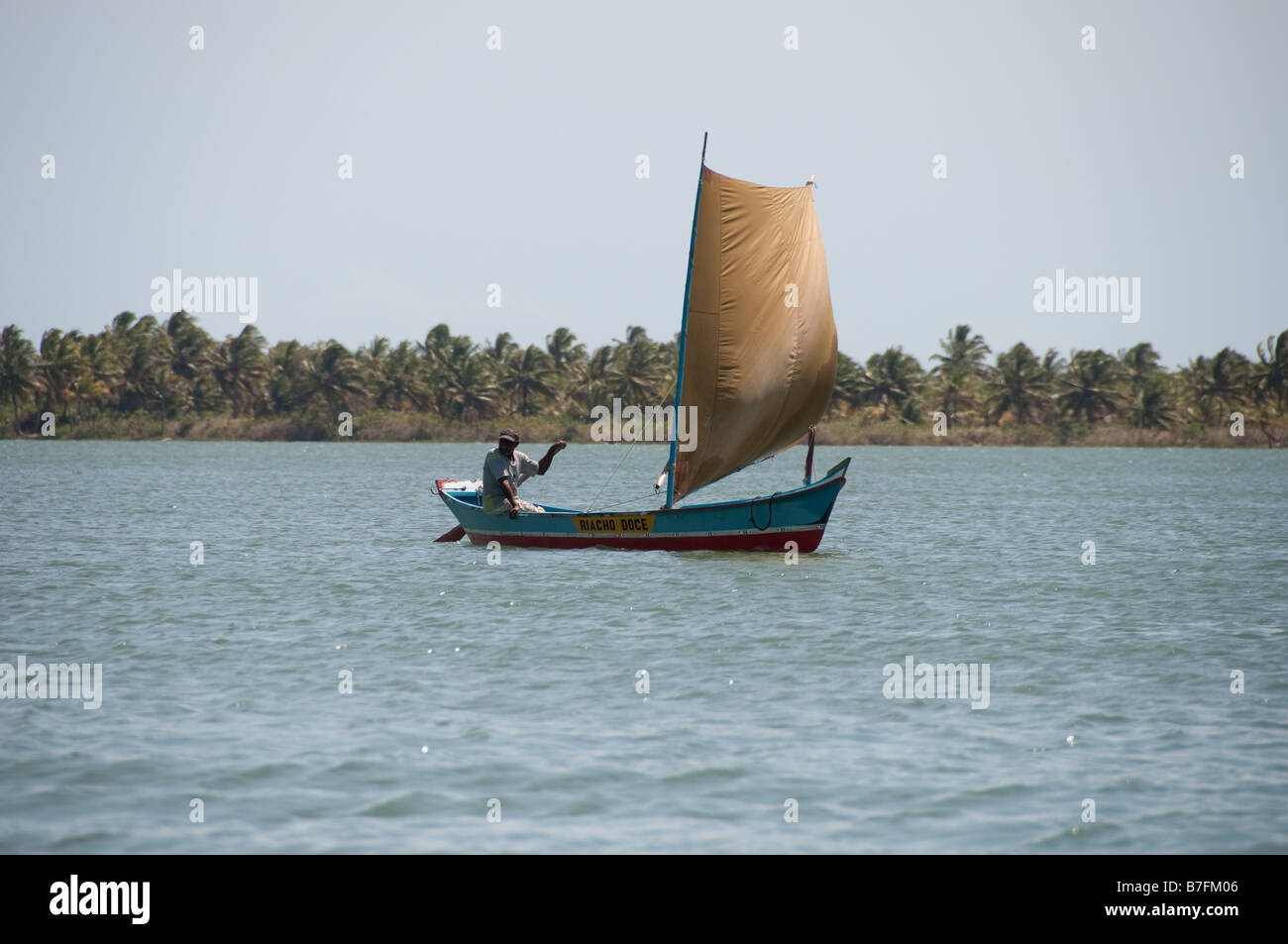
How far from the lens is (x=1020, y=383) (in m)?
138

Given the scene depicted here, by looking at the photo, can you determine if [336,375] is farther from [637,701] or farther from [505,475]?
[637,701]

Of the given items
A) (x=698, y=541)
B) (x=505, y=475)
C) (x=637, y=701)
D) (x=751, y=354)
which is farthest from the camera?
(x=505, y=475)

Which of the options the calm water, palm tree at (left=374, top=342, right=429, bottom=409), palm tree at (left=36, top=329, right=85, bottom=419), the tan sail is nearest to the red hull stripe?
the calm water

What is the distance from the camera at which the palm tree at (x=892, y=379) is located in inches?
5477

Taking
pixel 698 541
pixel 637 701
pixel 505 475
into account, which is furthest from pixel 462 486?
pixel 637 701

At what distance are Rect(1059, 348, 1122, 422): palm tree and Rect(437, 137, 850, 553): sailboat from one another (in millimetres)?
118013

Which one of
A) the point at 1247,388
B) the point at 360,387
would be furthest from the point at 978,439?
the point at 360,387

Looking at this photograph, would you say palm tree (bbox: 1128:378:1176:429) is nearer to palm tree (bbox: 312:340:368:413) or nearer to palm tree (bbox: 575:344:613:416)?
palm tree (bbox: 575:344:613:416)

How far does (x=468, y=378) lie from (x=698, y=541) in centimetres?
11396

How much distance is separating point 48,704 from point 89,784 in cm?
303

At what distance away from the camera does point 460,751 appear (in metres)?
11.0

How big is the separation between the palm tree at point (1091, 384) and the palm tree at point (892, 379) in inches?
591
